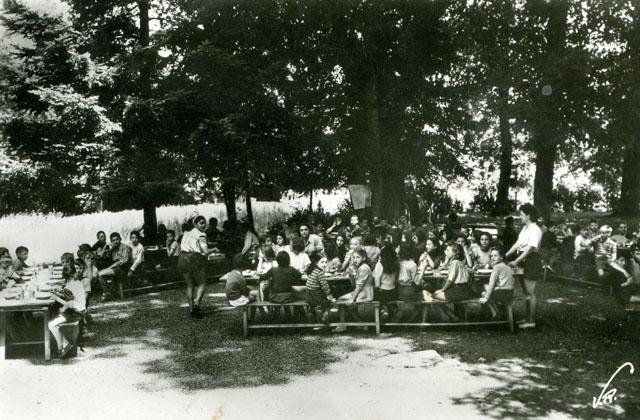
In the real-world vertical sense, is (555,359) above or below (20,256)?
below

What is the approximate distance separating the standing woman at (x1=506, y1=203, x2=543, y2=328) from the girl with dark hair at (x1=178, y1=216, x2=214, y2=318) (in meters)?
5.42

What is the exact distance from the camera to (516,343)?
28.0 ft

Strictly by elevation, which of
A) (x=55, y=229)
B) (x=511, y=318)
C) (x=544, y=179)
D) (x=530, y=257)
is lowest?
(x=511, y=318)

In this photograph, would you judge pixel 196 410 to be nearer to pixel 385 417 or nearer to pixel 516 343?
pixel 385 417

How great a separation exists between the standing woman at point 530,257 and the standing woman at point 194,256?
542 centimetres

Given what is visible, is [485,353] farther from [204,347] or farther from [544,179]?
[544,179]

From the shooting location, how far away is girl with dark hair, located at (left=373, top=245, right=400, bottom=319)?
9.53 metres

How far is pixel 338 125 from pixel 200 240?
1386 centimetres

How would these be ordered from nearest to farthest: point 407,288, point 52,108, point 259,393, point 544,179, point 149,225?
point 259,393 → point 407,288 → point 52,108 → point 149,225 → point 544,179

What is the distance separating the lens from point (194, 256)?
10836 mm

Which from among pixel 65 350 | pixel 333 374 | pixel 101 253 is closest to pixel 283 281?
pixel 333 374

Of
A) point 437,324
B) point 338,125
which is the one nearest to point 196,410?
point 437,324

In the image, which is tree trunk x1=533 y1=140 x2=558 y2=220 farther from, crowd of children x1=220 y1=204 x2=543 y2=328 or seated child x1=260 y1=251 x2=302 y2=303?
seated child x1=260 y1=251 x2=302 y2=303
